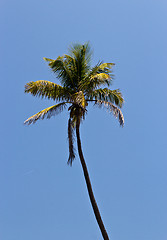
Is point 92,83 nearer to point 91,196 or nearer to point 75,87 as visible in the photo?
point 75,87

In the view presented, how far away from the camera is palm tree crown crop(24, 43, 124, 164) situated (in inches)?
568

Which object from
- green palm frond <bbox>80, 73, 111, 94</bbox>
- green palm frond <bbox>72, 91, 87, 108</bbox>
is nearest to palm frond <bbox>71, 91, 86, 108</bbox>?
green palm frond <bbox>72, 91, 87, 108</bbox>

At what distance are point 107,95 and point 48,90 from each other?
3089 mm

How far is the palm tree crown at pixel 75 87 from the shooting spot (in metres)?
14.4

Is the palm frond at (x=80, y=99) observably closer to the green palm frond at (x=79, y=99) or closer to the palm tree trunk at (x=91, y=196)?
the green palm frond at (x=79, y=99)

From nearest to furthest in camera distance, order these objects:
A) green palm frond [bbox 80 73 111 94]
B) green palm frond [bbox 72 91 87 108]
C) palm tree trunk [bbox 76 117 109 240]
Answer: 1. palm tree trunk [bbox 76 117 109 240]
2. green palm frond [bbox 72 91 87 108]
3. green palm frond [bbox 80 73 111 94]

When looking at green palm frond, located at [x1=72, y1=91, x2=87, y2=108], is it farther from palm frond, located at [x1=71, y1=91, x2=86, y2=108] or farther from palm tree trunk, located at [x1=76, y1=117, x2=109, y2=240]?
palm tree trunk, located at [x1=76, y1=117, x2=109, y2=240]

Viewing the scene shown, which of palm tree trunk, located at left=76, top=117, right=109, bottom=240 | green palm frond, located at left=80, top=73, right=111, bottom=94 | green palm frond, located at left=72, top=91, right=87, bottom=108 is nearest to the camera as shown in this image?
palm tree trunk, located at left=76, top=117, right=109, bottom=240

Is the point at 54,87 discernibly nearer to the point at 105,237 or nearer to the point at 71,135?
the point at 71,135

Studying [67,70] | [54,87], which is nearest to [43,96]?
[54,87]

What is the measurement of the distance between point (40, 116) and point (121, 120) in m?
4.01

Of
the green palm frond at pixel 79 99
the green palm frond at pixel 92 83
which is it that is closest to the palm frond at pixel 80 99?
the green palm frond at pixel 79 99

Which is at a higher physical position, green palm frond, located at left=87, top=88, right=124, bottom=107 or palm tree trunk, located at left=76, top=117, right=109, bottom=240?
green palm frond, located at left=87, top=88, right=124, bottom=107

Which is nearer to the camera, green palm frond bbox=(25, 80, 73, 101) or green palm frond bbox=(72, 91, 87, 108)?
green palm frond bbox=(72, 91, 87, 108)
